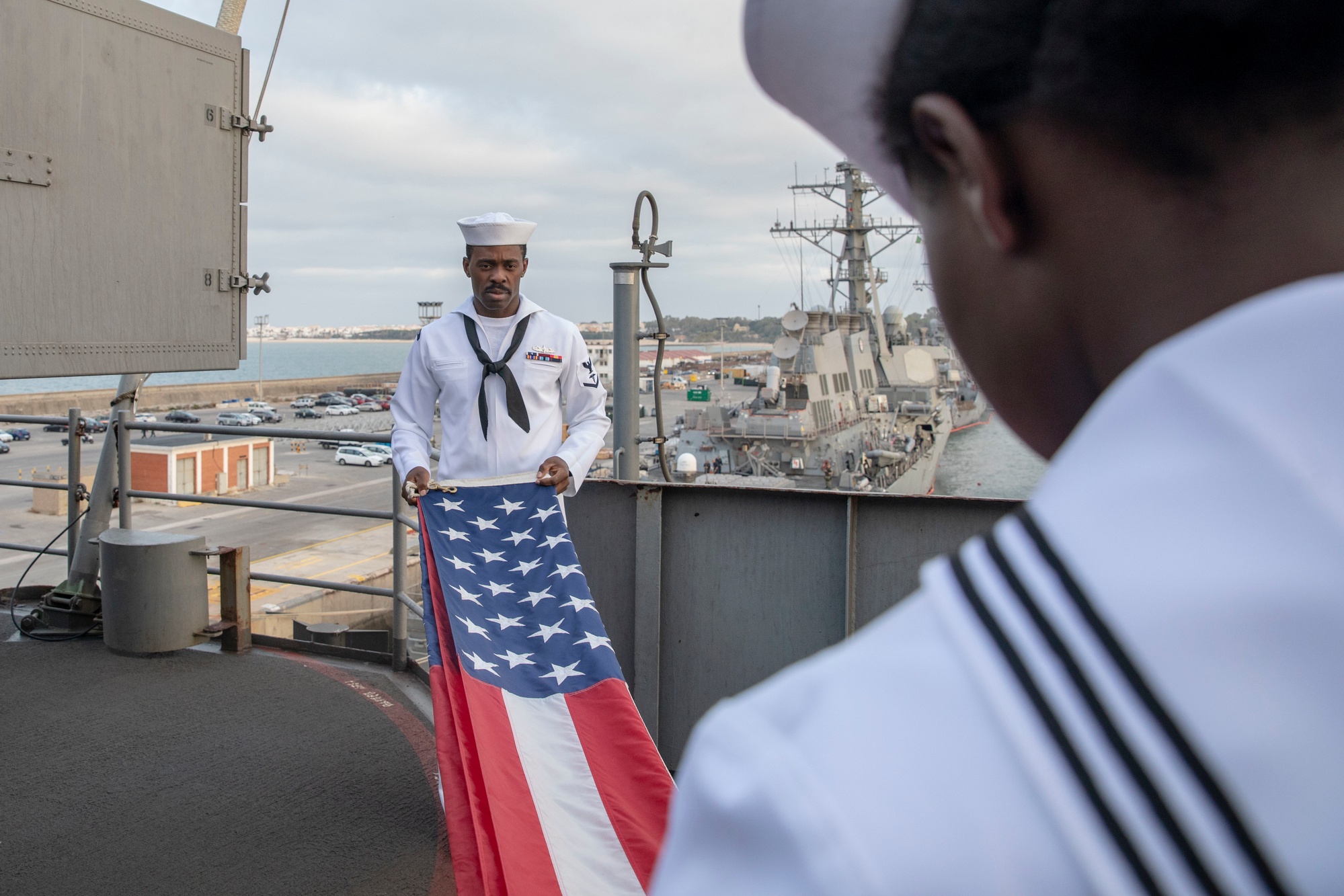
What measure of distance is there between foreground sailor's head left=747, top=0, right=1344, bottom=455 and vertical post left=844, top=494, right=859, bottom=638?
3.35 m

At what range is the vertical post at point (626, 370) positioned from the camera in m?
5.39

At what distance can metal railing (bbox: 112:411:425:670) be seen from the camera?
452cm

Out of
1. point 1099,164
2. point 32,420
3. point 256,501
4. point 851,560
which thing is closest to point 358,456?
point 32,420

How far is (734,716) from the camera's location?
0.41 metres

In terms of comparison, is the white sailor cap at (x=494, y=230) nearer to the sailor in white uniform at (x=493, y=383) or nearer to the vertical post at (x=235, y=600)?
the sailor in white uniform at (x=493, y=383)

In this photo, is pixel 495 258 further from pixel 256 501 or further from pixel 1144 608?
pixel 1144 608

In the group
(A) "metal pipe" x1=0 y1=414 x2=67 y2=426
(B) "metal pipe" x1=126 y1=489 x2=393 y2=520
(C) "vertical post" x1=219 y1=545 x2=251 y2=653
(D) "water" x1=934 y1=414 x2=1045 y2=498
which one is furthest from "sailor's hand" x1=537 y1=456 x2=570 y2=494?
(D) "water" x1=934 y1=414 x2=1045 y2=498

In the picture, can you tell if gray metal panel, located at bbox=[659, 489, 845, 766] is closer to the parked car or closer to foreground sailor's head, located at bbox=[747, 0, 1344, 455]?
foreground sailor's head, located at bbox=[747, 0, 1344, 455]

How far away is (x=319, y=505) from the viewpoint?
15.8 ft

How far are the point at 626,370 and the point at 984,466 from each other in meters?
38.7

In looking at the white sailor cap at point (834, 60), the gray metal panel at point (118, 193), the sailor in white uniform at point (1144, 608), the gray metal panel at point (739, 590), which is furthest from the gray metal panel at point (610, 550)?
the sailor in white uniform at point (1144, 608)

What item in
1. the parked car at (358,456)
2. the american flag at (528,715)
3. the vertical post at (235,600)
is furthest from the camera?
the parked car at (358,456)

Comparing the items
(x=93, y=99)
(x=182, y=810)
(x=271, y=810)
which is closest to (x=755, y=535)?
(x=271, y=810)

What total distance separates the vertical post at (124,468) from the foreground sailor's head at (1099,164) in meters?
5.64
